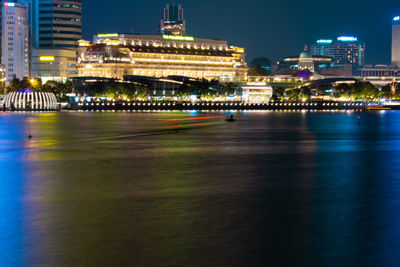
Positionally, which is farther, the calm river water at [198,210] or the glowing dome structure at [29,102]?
the glowing dome structure at [29,102]

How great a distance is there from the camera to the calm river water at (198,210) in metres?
13.3

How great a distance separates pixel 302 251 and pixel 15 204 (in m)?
10.3

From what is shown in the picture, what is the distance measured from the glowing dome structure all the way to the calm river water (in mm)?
124649

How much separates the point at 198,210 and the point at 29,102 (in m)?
147

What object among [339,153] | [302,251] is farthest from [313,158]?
[302,251]

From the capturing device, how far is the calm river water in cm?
1328

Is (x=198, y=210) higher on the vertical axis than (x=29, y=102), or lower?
lower

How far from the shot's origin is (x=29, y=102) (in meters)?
156

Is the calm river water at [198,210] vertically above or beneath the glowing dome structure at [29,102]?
beneath

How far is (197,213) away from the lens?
1750 cm

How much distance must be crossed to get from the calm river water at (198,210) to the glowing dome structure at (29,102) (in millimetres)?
124649

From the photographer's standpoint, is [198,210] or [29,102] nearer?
[198,210]

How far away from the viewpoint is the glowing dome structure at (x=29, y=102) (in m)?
153

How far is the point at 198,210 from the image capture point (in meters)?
17.9
